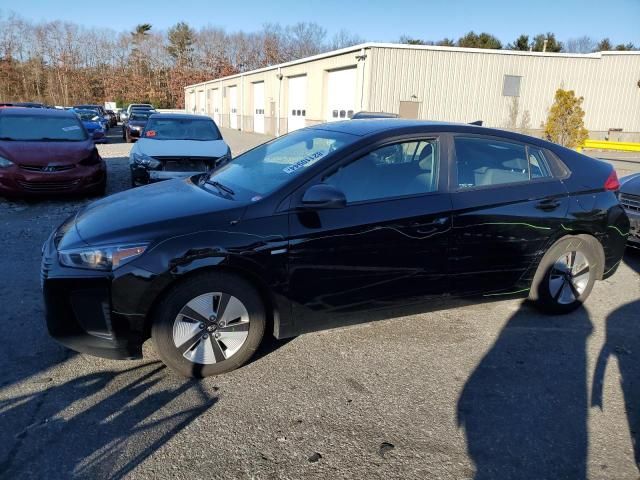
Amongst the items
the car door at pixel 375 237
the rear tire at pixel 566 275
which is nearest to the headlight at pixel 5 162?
the car door at pixel 375 237

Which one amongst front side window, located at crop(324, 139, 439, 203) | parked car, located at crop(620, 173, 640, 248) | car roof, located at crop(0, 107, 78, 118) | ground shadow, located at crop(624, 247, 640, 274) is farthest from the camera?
car roof, located at crop(0, 107, 78, 118)

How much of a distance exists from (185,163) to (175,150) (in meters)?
0.42

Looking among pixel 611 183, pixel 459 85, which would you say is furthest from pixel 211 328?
pixel 459 85

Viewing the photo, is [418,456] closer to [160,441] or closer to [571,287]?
[160,441]

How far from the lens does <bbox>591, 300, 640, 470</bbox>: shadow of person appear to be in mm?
2885

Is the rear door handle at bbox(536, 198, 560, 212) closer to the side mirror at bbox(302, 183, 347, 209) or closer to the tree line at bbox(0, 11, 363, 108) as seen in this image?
the side mirror at bbox(302, 183, 347, 209)

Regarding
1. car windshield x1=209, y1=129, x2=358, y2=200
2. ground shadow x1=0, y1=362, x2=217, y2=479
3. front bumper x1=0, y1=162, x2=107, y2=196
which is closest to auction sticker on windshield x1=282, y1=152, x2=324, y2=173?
car windshield x1=209, y1=129, x2=358, y2=200

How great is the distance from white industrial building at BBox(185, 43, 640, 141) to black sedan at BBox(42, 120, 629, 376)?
16.4 m

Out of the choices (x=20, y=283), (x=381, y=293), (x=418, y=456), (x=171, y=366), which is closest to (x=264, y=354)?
(x=171, y=366)

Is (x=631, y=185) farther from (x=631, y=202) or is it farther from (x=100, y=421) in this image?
(x=100, y=421)

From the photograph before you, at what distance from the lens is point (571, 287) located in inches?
167

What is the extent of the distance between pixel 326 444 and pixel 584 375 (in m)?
1.98

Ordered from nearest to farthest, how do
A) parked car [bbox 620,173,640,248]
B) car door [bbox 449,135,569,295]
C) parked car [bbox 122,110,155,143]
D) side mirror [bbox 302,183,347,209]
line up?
side mirror [bbox 302,183,347,209] → car door [bbox 449,135,569,295] → parked car [bbox 620,173,640,248] → parked car [bbox 122,110,155,143]

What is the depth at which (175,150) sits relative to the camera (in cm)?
810
